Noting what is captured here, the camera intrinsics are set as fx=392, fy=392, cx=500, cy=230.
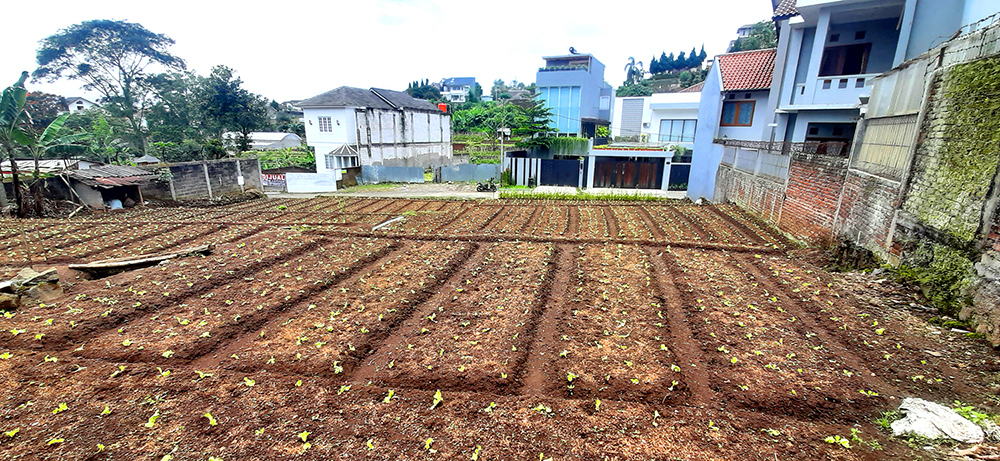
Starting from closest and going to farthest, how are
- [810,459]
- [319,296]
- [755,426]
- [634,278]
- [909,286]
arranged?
[810,459] < [755,426] < [909,286] < [319,296] < [634,278]

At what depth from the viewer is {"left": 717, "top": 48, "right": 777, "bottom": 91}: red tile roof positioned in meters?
18.9

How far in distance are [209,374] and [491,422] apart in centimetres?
352

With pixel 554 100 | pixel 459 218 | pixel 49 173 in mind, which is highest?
pixel 554 100

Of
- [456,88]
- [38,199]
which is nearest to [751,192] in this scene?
[38,199]

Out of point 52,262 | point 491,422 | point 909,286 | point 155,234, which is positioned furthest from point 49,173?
point 909,286

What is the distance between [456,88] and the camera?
12131cm

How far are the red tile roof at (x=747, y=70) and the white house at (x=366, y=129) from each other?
86.9 feet

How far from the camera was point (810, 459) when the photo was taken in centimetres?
353

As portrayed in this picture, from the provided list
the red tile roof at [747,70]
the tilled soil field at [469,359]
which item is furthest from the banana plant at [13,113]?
the red tile roof at [747,70]

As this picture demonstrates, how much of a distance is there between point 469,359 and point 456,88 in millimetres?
125445

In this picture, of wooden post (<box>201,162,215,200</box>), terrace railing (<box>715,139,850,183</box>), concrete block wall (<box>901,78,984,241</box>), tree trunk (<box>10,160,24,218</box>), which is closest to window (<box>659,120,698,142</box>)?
terrace railing (<box>715,139,850,183</box>)

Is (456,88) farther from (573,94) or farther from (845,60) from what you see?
(845,60)

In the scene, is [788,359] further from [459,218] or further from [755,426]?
[459,218]

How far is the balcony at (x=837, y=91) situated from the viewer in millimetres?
13953
